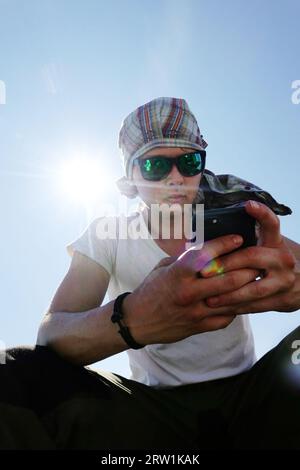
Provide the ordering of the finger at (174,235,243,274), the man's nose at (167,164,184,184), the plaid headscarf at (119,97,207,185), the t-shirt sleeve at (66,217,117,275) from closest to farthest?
1. the finger at (174,235,243,274)
2. the t-shirt sleeve at (66,217,117,275)
3. the man's nose at (167,164,184,184)
4. the plaid headscarf at (119,97,207,185)

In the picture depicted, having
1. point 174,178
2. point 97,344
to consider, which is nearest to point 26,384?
point 97,344

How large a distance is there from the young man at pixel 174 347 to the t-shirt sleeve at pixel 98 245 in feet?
0.04

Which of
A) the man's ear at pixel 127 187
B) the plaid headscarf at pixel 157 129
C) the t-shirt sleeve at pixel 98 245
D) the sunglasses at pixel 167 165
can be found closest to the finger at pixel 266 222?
the t-shirt sleeve at pixel 98 245

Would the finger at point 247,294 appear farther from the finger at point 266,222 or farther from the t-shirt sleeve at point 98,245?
the t-shirt sleeve at point 98,245

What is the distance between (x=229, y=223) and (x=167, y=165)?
6.66 feet

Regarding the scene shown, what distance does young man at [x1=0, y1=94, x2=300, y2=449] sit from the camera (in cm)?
234

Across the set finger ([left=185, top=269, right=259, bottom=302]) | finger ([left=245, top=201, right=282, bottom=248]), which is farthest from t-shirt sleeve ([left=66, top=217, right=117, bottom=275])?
finger ([left=245, top=201, right=282, bottom=248])

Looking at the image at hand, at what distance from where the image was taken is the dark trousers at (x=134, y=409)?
7.09ft

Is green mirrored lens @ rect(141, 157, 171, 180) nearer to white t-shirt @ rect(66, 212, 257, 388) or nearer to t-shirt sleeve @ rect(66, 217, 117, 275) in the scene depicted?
white t-shirt @ rect(66, 212, 257, 388)

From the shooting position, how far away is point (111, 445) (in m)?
2.26

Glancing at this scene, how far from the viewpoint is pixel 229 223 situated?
239 centimetres

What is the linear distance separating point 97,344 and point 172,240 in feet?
5.62

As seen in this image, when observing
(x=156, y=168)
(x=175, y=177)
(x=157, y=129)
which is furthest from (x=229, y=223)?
(x=157, y=129)
